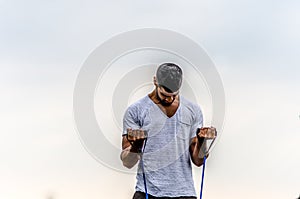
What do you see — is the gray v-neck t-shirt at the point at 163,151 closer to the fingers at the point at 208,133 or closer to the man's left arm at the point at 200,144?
the man's left arm at the point at 200,144

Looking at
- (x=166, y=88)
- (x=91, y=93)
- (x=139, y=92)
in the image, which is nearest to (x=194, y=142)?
(x=166, y=88)

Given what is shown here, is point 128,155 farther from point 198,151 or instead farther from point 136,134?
point 198,151

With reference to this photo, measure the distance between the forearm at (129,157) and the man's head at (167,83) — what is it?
62 cm

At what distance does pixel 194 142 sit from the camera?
16.7ft

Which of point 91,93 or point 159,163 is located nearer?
point 159,163

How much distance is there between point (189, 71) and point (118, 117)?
0.96 meters

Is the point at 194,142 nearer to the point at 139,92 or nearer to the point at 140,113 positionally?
the point at 140,113

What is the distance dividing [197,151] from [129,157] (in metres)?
0.69

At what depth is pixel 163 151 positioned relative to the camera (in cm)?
Result: 500

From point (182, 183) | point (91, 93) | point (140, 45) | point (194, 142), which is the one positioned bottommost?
point (182, 183)

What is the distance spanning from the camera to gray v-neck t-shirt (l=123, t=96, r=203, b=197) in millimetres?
4953

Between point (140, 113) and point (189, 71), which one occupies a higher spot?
point (189, 71)

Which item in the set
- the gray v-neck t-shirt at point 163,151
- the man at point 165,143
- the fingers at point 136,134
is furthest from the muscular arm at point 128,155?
the fingers at point 136,134

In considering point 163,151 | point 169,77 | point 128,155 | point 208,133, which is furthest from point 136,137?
point 169,77
